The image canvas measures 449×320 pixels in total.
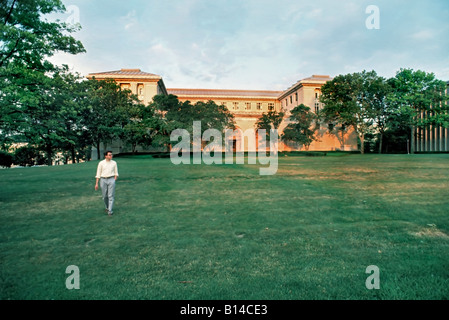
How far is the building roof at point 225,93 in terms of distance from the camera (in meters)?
64.1

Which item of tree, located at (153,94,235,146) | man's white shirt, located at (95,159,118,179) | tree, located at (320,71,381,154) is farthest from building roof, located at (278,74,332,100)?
man's white shirt, located at (95,159,118,179)

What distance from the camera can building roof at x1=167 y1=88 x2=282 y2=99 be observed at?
210 feet

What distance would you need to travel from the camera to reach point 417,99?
3819cm

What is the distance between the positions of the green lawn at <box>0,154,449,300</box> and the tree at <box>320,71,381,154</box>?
34.7 m

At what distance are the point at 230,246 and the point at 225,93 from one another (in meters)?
64.0

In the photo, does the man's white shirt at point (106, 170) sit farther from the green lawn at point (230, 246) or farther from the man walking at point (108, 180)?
the green lawn at point (230, 246)

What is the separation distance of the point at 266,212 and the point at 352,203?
2844 millimetres

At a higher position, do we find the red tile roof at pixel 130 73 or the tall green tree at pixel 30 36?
the red tile roof at pixel 130 73

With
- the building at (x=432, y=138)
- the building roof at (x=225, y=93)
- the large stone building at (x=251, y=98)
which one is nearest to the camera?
the building at (x=432, y=138)

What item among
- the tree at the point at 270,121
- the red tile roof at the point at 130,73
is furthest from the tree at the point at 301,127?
the red tile roof at the point at 130,73

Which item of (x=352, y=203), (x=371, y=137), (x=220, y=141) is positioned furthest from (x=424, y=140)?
(x=352, y=203)

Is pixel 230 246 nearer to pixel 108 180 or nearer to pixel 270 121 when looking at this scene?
pixel 108 180

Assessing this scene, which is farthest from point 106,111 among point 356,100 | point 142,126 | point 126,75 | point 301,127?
point 356,100

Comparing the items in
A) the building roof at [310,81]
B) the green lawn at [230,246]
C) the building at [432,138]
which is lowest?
the green lawn at [230,246]
